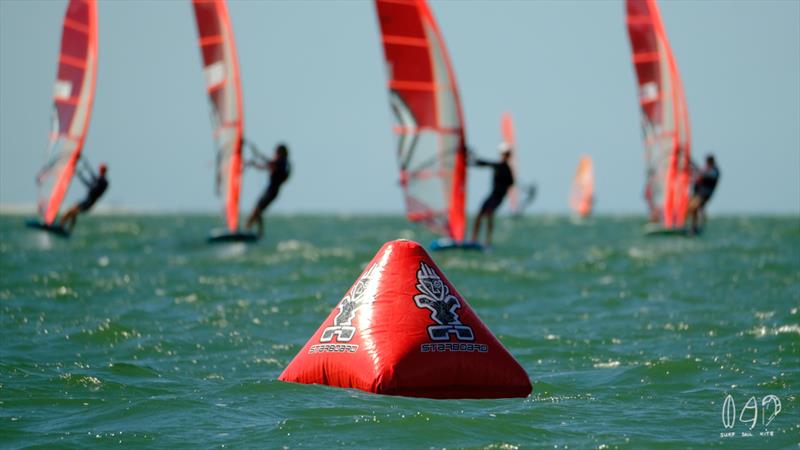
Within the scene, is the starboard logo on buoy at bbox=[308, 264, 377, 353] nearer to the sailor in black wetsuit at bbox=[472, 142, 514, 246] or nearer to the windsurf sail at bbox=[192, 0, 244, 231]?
the sailor in black wetsuit at bbox=[472, 142, 514, 246]

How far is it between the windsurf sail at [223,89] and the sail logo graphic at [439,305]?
16.1 metres

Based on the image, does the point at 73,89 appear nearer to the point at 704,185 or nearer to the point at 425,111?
the point at 425,111

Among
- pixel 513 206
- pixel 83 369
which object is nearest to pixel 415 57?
pixel 83 369

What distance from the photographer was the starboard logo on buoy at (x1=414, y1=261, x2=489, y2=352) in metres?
6.65

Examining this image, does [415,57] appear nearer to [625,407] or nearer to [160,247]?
[160,247]

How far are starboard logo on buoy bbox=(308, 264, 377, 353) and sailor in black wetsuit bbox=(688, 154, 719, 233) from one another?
17705 mm

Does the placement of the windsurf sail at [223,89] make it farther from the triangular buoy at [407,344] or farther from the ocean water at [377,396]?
the triangular buoy at [407,344]

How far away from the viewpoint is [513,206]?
64750 millimetres

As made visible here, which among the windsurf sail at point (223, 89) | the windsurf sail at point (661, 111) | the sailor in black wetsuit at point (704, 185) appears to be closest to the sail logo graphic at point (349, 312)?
the windsurf sail at point (223, 89)

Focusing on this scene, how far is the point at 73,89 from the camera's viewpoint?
23812mm

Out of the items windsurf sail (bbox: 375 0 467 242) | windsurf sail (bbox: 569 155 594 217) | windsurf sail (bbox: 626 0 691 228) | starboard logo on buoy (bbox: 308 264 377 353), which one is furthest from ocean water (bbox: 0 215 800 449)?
windsurf sail (bbox: 569 155 594 217)

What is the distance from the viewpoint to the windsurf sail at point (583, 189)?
216ft

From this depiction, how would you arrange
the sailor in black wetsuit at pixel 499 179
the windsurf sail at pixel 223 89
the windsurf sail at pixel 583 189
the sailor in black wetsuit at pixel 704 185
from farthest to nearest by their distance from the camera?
the windsurf sail at pixel 583 189 → the sailor in black wetsuit at pixel 704 185 → the windsurf sail at pixel 223 89 → the sailor in black wetsuit at pixel 499 179

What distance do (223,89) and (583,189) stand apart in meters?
46.1
